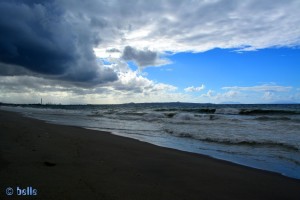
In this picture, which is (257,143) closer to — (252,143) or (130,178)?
(252,143)

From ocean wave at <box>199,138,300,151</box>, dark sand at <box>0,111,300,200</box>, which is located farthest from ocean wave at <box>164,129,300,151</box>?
dark sand at <box>0,111,300,200</box>

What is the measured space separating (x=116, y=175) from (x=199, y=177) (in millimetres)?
1860

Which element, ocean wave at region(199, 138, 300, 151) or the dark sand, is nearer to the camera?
the dark sand

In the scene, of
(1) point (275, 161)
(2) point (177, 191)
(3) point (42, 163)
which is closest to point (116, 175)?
(2) point (177, 191)

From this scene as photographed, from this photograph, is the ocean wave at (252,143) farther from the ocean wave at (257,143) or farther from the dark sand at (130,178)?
the dark sand at (130,178)

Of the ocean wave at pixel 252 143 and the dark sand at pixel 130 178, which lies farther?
the ocean wave at pixel 252 143

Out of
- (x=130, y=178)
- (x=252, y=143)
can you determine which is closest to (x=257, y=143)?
(x=252, y=143)

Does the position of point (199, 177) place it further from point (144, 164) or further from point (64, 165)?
point (64, 165)

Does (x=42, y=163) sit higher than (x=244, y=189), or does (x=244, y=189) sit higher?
(x=42, y=163)

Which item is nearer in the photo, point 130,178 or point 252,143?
point 130,178

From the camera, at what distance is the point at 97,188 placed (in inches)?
161

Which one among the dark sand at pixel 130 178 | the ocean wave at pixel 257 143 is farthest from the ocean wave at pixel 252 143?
the dark sand at pixel 130 178

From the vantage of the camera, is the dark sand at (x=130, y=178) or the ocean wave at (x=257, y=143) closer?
the dark sand at (x=130, y=178)

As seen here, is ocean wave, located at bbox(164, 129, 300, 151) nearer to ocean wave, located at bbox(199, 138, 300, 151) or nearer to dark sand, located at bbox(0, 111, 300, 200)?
ocean wave, located at bbox(199, 138, 300, 151)
